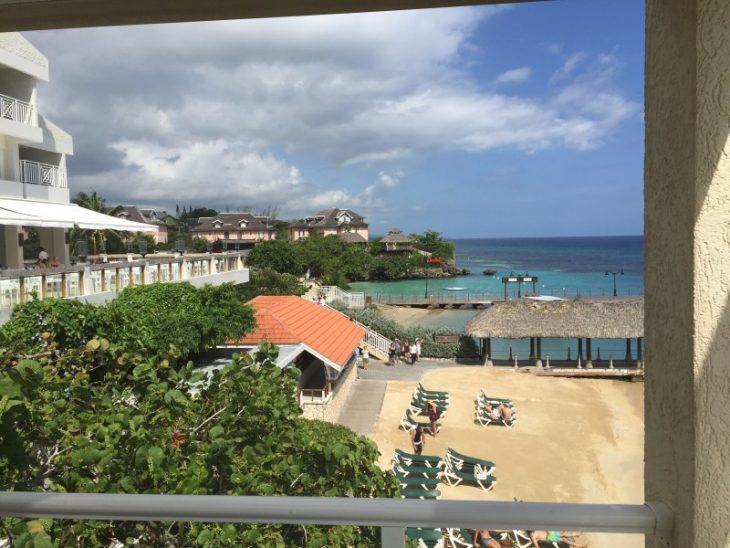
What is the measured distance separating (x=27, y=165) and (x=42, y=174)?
0.70 meters

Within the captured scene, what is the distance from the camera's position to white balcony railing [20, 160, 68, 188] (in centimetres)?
1421

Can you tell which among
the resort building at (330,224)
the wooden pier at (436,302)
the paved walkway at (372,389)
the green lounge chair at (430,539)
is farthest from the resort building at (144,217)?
the green lounge chair at (430,539)

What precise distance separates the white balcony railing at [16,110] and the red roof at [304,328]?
750 cm

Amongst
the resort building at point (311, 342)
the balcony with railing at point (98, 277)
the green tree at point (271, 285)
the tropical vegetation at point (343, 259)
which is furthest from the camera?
the tropical vegetation at point (343, 259)

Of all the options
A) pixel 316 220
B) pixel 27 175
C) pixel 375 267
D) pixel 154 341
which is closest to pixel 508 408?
pixel 154 341

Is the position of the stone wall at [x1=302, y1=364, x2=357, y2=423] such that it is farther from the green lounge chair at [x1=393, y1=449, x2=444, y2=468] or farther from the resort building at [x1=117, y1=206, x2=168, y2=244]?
the resort building at [x1=117, y1=206, x2=168, y2=244]

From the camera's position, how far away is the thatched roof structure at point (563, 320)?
2317 centimetres

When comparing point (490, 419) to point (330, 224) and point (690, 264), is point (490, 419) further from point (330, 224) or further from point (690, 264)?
point (330, 224)

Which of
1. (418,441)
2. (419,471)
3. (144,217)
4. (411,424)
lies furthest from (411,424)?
(144,217)

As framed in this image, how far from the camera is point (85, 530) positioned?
6.53 feet

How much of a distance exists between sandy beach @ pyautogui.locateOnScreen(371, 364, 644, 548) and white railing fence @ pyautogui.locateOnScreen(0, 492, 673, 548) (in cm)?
772

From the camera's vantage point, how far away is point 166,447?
8.23ft

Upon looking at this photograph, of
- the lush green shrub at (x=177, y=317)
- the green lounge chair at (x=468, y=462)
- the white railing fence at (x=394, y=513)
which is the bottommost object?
the green lounge chair at (x=468, y=462)

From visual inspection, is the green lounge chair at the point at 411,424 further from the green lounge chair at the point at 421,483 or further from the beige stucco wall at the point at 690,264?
the beige stucco wall at the point at 690,264
